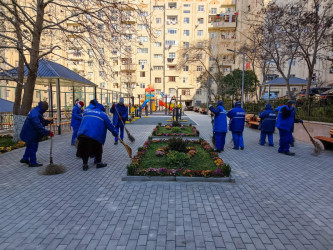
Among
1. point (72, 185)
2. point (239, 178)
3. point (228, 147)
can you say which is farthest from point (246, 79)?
point (72, 185)

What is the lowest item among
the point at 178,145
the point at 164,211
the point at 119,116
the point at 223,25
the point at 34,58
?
the point at 164,211

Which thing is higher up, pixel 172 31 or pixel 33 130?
pixel 172 31

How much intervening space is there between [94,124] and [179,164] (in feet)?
7.60

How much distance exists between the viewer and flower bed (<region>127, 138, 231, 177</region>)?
5.29 meters

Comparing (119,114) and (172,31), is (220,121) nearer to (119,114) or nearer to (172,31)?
(119,114)

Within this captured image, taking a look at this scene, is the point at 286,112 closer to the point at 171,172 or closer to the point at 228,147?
the point at 228,147

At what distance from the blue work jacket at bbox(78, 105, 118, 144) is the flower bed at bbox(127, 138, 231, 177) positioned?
3.53 feet

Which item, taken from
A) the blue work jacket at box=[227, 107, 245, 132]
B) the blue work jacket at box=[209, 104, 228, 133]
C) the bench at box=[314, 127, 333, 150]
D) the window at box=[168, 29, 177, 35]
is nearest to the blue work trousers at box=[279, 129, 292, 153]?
the blue work jacket at box=[227, 107, 245, 132]

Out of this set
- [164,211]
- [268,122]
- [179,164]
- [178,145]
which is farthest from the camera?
[268,122]

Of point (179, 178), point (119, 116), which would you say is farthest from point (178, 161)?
point (119, 116)

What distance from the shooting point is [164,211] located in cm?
375

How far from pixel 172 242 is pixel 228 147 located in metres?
6.59

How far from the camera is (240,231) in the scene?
125 inches

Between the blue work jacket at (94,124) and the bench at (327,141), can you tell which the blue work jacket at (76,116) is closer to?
the blue work jacket at (94,124)
